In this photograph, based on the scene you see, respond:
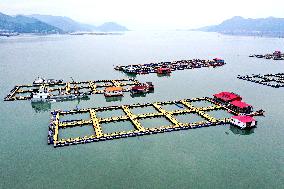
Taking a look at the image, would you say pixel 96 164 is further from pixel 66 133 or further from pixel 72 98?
pixel 72 98

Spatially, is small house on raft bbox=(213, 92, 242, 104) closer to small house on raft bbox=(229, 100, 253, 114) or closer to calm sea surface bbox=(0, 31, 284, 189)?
small house on raft bbox=(229, 100, 253, 114)

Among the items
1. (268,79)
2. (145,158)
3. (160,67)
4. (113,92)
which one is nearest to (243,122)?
(145,158)

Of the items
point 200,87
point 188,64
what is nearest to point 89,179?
point 200,87

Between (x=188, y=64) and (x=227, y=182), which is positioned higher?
(x=188, y=64)

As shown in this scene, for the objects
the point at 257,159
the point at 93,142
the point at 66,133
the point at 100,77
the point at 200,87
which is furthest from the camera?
the point at 100,77

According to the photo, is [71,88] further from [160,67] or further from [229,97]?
[160,67]

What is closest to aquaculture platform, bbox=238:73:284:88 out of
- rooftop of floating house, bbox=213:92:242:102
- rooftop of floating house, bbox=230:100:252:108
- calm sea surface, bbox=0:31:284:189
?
calm sea surface, bbox=0:31:284:189

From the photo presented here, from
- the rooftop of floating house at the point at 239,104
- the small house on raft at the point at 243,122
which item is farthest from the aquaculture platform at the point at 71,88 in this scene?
the small house on raft at the point at 243,122
